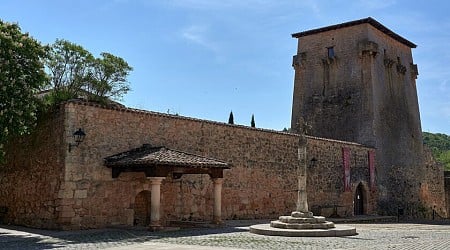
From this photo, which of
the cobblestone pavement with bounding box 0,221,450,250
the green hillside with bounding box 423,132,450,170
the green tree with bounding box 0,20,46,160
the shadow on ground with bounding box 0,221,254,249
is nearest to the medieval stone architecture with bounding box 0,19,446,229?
the shadow on ground with bounding box 0,221,254,249

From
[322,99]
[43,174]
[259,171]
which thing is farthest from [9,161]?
[322,99]

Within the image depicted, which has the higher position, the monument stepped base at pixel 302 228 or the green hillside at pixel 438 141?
the green hillside at pixel 438 141

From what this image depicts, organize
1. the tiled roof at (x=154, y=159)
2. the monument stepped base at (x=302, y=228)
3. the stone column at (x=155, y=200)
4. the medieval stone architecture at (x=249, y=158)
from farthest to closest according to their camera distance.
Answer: the medieval stone architecture at (x=249, y=158)
the stone column at (x=155, y=200)
the tiled roof at (x=154, y=159)
the monument stepped base at (x=302, y=228)

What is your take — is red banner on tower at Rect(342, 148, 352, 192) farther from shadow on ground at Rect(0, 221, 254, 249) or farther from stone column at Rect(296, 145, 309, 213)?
shadow on ground at Rect(0, 221, 254, 249)

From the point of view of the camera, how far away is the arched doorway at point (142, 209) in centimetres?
1585

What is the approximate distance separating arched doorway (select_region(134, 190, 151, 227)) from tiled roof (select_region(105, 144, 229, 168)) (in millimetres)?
1602

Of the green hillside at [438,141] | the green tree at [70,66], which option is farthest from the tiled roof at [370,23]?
the green hillside at [438,141]

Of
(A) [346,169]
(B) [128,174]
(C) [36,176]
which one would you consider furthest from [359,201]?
(C) [36,176]

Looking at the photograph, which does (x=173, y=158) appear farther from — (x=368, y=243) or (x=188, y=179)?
(x=368, y=243)

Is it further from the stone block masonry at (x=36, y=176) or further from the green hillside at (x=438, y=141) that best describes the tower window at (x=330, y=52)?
the green hillside at (x=438, y=141)

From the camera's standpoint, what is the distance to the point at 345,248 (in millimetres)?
9695

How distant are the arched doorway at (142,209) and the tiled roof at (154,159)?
160cm

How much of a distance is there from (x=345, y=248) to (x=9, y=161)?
40.3 ft

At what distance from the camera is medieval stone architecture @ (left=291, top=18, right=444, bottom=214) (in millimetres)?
27797
